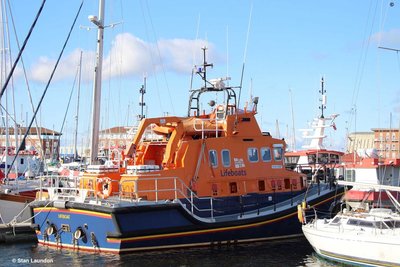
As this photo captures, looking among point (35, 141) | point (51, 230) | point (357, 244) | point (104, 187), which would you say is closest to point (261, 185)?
point (357, 244)

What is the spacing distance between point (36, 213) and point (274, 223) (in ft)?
24.7

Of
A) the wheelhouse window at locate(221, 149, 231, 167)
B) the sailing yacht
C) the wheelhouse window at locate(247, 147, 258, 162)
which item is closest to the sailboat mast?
the wheelhouse window at locate(221, 149, 231, 167)

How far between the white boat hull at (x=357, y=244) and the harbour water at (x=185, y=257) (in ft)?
1.62

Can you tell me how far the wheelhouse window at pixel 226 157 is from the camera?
17.2 meters

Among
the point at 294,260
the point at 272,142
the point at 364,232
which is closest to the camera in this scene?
the point at 364,232

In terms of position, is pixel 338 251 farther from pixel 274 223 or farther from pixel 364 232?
pixel 274 223

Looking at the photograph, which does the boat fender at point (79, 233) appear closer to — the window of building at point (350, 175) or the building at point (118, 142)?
the building at point (118, 142)

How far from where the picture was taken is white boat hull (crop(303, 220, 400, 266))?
515 inches

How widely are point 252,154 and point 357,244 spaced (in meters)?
5.13

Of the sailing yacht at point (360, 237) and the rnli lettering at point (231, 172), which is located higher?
the rnli lettering at point (231, 172)

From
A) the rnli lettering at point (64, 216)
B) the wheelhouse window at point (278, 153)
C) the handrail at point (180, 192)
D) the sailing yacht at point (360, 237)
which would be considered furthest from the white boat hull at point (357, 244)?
the rnli lettering at point (64, 216)

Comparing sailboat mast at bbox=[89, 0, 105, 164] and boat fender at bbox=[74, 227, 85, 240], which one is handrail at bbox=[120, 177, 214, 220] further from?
sailboat mast at bbox=[89, 0, 105, 164]

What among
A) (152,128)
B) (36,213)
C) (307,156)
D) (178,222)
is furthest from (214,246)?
(307,156)

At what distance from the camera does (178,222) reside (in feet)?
50.4
